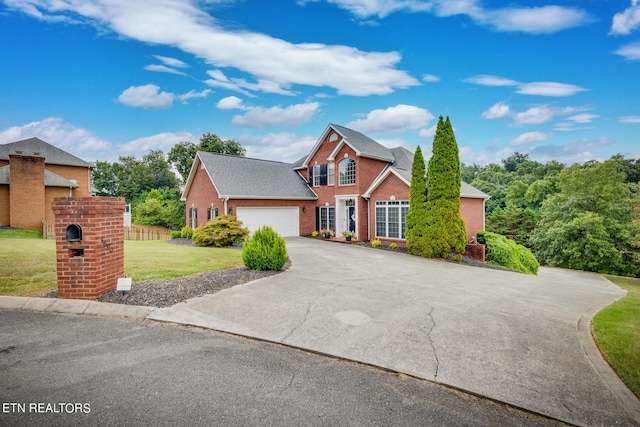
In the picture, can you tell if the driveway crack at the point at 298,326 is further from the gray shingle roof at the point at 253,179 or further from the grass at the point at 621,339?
the gray shingle roof at the point at 253,179

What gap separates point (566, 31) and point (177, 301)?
17579 millimetres

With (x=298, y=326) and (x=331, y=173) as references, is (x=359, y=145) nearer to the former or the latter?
(x=331, y=173)

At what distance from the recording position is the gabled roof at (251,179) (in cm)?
2022

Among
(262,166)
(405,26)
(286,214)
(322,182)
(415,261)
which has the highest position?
(405,26)

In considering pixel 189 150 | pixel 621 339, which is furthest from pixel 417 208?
pixel 189 150

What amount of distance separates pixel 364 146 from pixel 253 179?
8468 millimetres

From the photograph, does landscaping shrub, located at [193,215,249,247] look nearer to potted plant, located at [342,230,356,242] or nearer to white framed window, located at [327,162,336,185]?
potted plant, located at [342,230,356,242]

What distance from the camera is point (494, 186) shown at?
4644 centimetres

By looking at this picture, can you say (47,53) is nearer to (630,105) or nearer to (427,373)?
(427,373)

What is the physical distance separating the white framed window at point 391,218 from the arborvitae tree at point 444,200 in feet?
8.60

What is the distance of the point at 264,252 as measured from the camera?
9.20 metres

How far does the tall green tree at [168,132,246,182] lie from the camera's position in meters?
44.6

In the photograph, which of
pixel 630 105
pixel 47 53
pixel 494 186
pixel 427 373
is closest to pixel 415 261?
pixel 427 373

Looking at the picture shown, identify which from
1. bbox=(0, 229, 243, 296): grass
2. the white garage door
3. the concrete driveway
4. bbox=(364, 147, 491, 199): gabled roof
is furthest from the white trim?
bbox=(0, 229, 243, 296): grass
